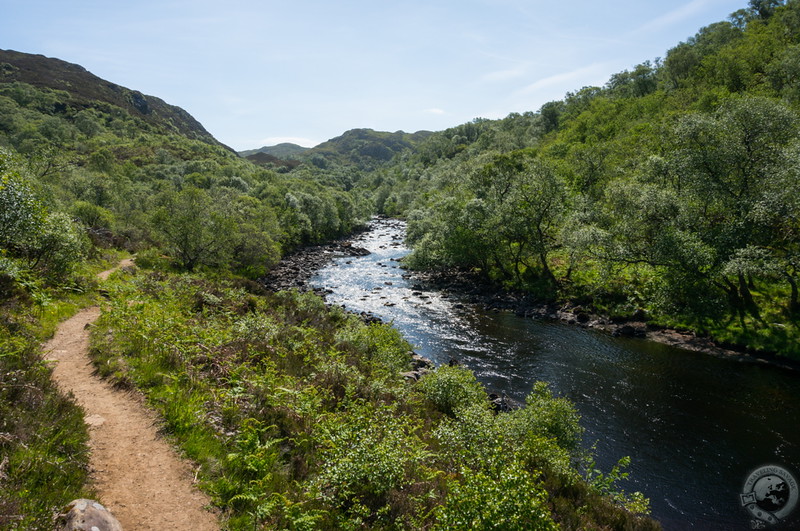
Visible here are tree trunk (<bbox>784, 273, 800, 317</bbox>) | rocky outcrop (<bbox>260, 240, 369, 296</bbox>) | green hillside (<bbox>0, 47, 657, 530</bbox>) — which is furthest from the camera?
rocky outcrop (<bbox>260, 240, 369, 296</bbox>)

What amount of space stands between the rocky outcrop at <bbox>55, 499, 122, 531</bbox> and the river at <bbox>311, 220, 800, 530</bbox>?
1709 cm

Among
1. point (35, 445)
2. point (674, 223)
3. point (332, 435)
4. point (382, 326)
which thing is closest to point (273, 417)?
point (332, 435)

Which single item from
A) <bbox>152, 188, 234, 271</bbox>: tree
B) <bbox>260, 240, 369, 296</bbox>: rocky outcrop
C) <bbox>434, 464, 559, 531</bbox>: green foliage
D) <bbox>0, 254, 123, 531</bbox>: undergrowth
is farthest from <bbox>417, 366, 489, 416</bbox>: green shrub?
<bbox>152, 188, 234, 271</bbox>: tree

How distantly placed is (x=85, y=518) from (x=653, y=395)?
26.2 metres

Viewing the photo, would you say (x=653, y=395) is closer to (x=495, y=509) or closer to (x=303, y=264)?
(x=495, y=509)

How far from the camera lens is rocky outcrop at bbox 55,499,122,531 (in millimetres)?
5605

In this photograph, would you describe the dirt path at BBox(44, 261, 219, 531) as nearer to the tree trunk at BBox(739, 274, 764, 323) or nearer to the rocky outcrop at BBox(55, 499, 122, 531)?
the rocky outcrop at BBox(55, 499, 122, 531)

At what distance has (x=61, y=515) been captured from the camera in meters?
5.74

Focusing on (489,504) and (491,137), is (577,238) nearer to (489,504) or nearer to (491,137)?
(489,504)

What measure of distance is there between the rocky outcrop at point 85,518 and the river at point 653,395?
17.1 m

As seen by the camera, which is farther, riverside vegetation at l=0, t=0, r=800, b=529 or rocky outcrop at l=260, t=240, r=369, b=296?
rocky outcrop at l=260, t=240, r=369, b=296

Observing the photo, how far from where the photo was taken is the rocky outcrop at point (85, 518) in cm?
561

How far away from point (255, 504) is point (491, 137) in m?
151

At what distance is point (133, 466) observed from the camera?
7852mm
